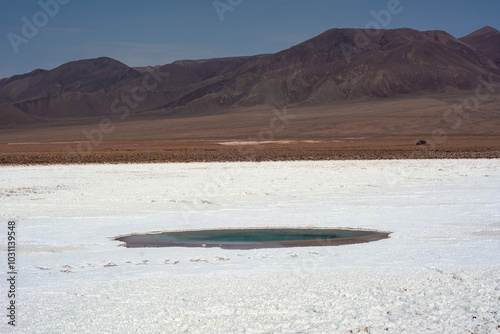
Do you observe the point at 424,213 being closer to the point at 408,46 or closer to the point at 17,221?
the point at 17,221

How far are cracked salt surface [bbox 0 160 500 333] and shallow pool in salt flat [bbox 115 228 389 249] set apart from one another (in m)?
0.45

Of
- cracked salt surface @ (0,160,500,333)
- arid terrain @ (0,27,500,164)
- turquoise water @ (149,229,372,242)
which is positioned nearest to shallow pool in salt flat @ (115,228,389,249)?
turquoise water @ (149,229,372,242)

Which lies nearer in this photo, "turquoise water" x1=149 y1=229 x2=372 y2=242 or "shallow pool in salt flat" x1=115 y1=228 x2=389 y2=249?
"shallow pool in salt flat" x1=115 y1=228 x2=389 y2=249

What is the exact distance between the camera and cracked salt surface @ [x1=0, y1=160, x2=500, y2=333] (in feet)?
21.0

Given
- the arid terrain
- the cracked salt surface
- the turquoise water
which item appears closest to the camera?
the cracked salt surface

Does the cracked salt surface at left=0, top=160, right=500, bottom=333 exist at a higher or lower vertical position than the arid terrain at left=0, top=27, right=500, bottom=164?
lower

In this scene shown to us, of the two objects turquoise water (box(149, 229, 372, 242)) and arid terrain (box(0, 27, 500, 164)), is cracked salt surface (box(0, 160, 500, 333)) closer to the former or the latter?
turquoise water (box(149, 229, 372, 242))

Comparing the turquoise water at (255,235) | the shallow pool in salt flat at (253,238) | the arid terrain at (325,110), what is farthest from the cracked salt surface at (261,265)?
the arid terrain at (325,110)

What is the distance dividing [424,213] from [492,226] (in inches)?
79.0

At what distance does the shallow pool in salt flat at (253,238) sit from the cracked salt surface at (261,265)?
45 centimetres

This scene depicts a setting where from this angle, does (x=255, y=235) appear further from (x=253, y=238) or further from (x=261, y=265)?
(x=261, y=265)

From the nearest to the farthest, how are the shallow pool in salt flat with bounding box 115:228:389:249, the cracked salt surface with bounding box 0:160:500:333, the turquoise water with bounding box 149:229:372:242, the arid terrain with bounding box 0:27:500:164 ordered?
the cracked salt surface with bounding box 0:160:500:333, the shallow pool in salt flat with bounding box 115:228:389:249, the turquoise water with bounding box 149:229:372:242, the arid terrain with bounding box 0:27:500:164

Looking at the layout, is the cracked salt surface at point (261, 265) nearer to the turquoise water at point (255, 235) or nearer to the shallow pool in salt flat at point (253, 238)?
the shallow pool in salt flat at point (253, 238)

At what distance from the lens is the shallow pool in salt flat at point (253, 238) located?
10.9 meters
